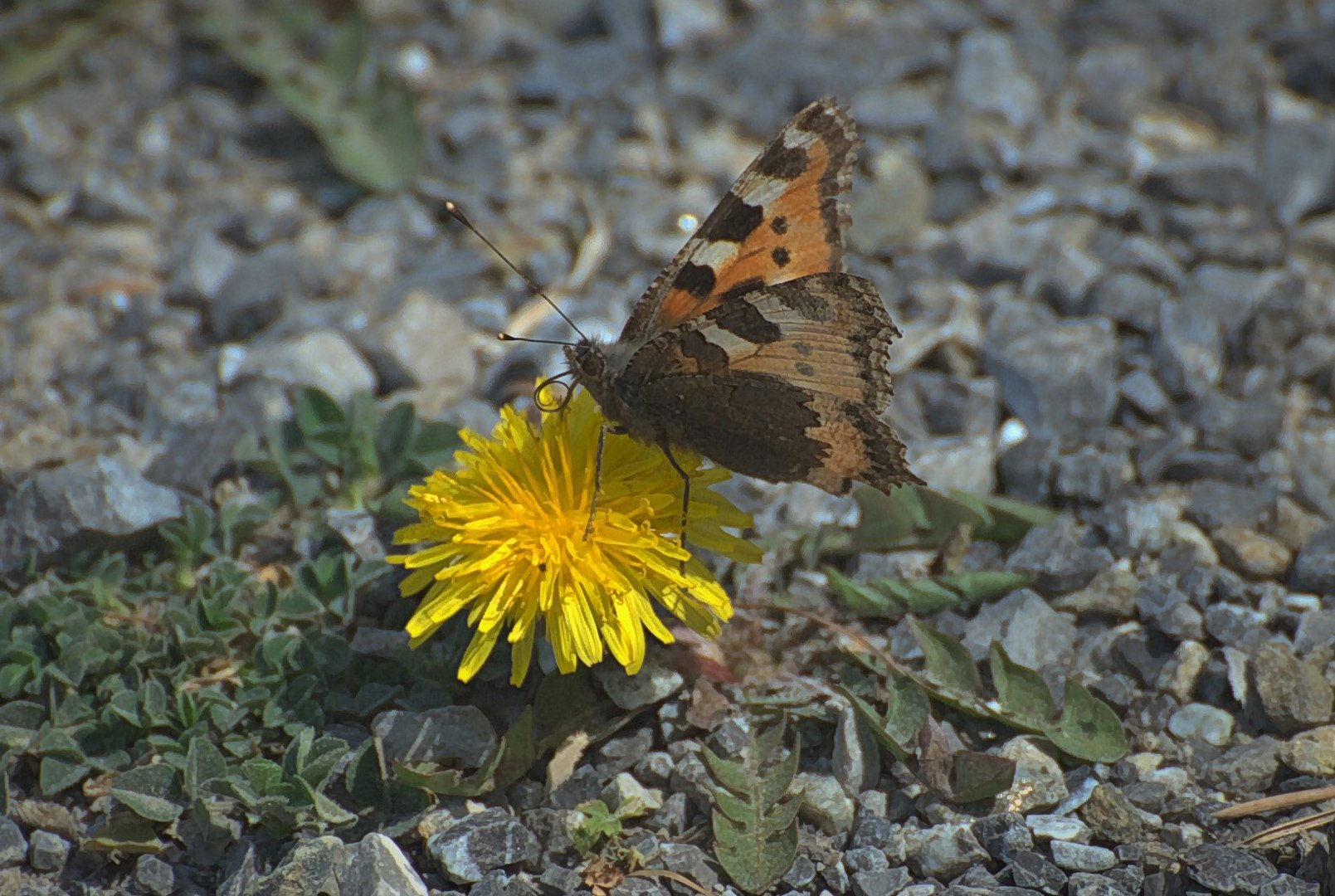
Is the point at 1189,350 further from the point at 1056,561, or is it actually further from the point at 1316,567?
the point at 1056,561

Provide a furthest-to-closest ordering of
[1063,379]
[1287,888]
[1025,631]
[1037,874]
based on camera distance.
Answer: [1063,379]
[1025,631]
[1037,874]
[1287,888]

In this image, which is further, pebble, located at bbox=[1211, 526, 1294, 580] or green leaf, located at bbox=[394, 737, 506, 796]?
pebble, located at bbox=[1211, 526, 1294, 580]

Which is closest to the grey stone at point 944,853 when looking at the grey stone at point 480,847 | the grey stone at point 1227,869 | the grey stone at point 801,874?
the grey stone at point 801,874

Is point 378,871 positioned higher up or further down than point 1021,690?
further down

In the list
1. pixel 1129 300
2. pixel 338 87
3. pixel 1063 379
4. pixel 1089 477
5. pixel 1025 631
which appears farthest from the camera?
pixel 338 87

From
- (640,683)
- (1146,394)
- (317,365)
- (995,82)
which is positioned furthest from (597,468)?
(995,82)

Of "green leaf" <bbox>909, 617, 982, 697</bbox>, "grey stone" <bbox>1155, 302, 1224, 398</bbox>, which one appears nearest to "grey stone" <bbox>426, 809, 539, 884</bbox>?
"green leaf" <bbox>909, 617, 982, 697</bbox>

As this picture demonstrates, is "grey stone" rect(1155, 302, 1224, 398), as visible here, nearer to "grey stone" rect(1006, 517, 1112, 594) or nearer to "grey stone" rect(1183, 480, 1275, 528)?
"grey stone" rect(1183, 480, 1275, 528)
